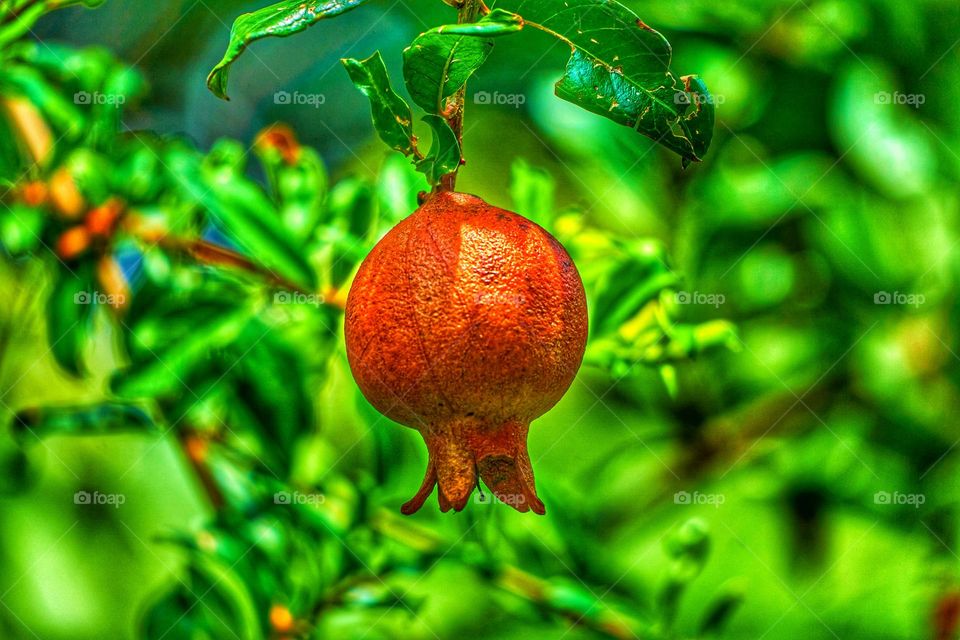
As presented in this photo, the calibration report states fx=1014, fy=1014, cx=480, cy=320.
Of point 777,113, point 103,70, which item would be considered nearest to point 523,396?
point 103,70

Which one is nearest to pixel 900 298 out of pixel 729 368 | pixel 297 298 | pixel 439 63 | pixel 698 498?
pixel 729 368

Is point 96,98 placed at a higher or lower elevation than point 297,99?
higher

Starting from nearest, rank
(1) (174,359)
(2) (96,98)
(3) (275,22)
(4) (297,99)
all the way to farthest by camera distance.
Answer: (3) (275,22), (1) (174,359), (2) (96,98), (4) (297,99)

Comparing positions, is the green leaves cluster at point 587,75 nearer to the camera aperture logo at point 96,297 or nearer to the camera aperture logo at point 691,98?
the camera aperture logo at point 691,98

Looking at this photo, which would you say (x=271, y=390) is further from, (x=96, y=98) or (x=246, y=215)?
(x=96, y=98)

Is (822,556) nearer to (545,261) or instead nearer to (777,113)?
(777,113)

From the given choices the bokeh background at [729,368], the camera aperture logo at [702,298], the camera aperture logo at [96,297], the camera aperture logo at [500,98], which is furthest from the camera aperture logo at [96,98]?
the camera aperture logo at [702,298]

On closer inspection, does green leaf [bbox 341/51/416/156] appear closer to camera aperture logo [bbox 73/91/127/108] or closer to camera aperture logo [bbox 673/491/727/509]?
camera aperture logo [bbox 73/91/127/108]
